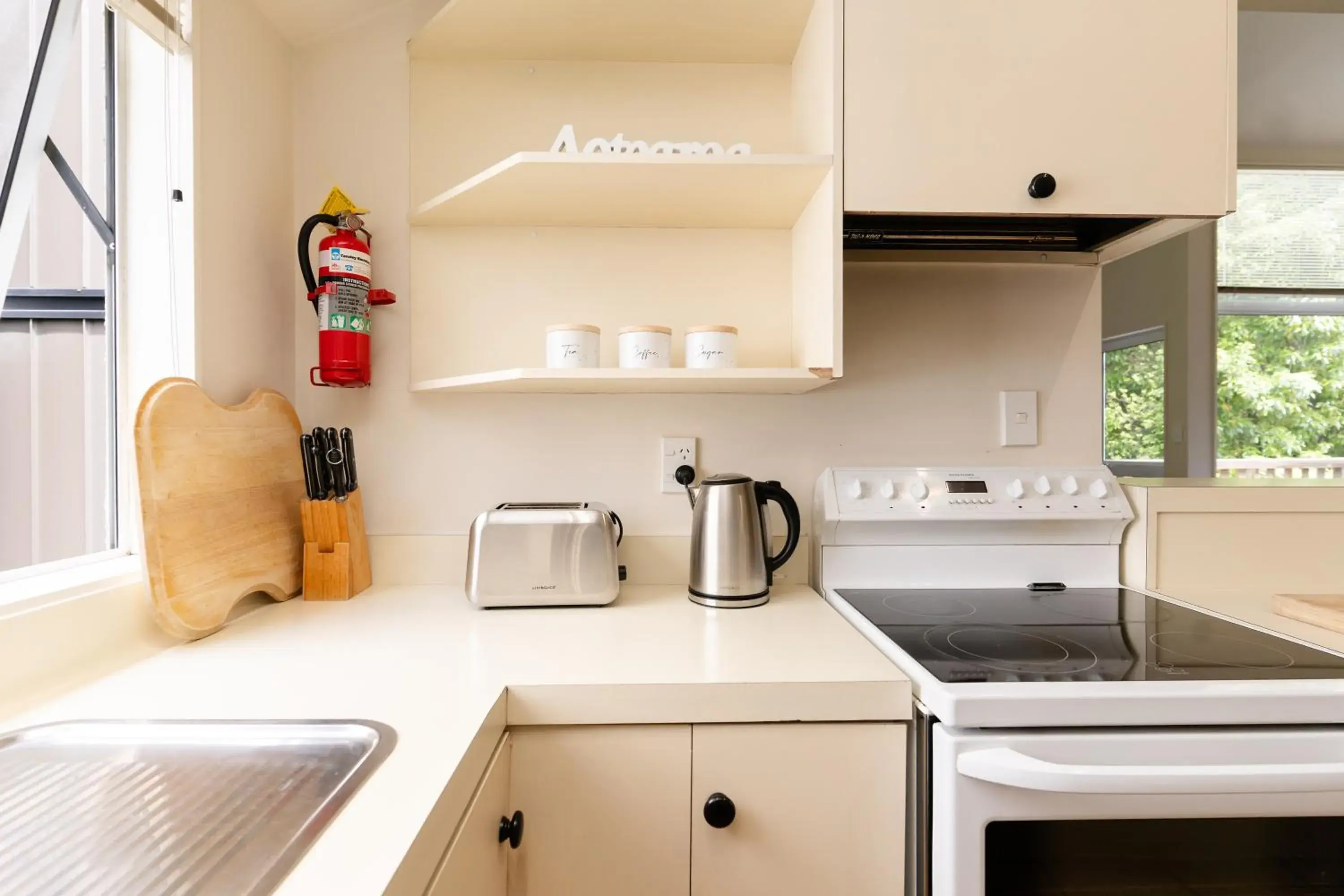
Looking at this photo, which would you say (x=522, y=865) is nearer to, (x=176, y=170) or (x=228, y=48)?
(x=176, y=170)

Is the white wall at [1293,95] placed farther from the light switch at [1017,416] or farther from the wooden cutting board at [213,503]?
the wooden cutting board at [213,503]

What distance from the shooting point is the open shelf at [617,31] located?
1219 millimetres

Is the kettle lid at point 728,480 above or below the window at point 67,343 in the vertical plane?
below

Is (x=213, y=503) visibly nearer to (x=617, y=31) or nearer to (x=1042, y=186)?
(x=617, y=31)

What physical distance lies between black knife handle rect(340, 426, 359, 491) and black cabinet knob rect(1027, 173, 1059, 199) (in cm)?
129

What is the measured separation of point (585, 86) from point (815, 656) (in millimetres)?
1224

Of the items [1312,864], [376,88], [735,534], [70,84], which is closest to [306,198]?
[376,88]

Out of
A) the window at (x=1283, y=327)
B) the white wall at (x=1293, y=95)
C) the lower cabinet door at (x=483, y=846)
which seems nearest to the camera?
the lower cabinet door at (x=483, y=846)

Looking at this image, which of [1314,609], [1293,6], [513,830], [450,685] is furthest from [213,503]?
[1293,6]

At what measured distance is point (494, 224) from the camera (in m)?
1.39

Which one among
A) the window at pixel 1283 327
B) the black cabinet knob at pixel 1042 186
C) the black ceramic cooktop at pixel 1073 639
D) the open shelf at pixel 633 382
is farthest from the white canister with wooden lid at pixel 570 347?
the window at pixel 1283 327

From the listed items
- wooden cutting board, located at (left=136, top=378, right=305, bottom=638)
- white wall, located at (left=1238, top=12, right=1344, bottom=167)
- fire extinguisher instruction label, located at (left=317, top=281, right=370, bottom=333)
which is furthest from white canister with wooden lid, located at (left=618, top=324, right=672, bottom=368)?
white wall, located at (left=1238, top=12, right=1344, bottom=167)

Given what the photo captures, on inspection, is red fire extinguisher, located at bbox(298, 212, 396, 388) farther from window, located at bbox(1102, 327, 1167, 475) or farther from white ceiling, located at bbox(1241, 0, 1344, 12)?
window, located at bbox(1102, 327, 1167, 475)

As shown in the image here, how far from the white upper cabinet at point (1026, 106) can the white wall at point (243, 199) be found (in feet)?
3.58
